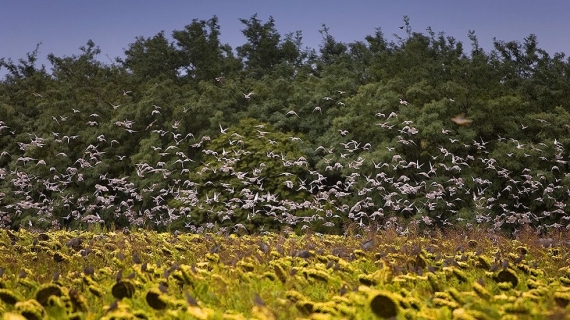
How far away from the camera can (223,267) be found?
612cm

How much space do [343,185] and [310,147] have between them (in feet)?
4.68

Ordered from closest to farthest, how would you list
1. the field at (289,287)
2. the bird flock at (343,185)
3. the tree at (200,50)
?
the field at (289,287) < the bird flock at (343,185) < the tree at (200,50)

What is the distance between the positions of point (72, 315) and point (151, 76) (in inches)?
830

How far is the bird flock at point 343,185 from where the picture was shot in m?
16.0

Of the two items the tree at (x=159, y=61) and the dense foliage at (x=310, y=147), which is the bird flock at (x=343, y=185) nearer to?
the dense foliage at (x=310, y=147)

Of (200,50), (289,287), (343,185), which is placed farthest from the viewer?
(200,50)

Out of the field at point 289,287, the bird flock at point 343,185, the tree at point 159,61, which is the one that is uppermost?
the tree at point 159,61

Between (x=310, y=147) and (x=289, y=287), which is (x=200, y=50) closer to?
(x=310, y=147)

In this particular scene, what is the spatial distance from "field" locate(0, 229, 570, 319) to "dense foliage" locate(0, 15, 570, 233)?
25.7 feet

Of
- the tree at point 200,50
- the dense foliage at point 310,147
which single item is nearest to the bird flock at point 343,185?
the dense foliage at point 310,147

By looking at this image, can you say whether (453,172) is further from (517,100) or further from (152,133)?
(152,133)

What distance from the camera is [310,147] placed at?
59.7 ft

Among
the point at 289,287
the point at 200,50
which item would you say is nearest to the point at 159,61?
the point at 200,50

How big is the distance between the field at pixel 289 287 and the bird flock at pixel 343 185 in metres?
7.89
